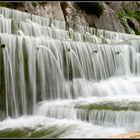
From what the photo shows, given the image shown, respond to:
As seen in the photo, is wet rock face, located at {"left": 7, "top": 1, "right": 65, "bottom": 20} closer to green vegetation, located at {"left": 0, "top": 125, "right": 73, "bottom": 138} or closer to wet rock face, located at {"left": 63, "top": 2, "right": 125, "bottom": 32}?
wet rock face, located at {"left": 63, "top": 2, "right": 125, "bottom": 32}

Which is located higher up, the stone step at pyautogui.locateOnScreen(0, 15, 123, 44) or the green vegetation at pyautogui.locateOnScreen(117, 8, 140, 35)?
the green vegetation at pyautogui.locateOnScreen(117, 8, 140, 35)

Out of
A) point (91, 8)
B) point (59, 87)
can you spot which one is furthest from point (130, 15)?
point (59, 87)

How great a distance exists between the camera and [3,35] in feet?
42.9

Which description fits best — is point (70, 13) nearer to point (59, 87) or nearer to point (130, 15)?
point (59, 87)

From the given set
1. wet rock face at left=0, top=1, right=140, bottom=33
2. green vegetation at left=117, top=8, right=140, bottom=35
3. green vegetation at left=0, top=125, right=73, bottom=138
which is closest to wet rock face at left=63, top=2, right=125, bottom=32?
wet rock face at left=0, top=1, right=140, bottom=33

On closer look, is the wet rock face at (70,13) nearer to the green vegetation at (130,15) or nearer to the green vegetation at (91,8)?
the green vegetation at (91,8)

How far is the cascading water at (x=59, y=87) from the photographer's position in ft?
34.0

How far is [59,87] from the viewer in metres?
14.4

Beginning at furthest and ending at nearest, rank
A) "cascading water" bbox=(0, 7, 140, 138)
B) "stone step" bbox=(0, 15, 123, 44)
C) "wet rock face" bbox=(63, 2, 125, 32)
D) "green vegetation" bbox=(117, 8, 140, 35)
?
"green vegetation" bbox=(117, 8, 140, 35)
"wet rock face" bbox=(63, 2, 125, 32)
"stone step" bbox=(0, 15, 123, 44)
"cascading water" bbox=(0, 7, 140, 138)

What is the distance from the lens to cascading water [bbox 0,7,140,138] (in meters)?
10.4

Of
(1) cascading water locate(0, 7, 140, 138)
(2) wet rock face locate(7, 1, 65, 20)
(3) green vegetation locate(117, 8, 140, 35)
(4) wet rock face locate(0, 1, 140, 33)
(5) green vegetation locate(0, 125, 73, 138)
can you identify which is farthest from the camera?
(3) green vegetation locate(117, 8, 140, 35)

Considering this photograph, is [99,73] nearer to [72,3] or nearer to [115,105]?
[115,105]

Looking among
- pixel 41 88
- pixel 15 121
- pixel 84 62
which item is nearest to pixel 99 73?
pixel 84 62

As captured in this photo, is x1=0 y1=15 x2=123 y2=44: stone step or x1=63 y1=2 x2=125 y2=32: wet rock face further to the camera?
x1=63 y1=2 x2=125 y2=32: wet rock face
